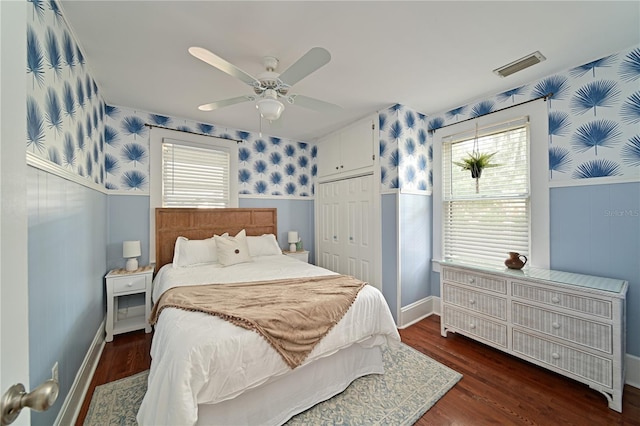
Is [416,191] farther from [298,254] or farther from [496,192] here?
[298,254]

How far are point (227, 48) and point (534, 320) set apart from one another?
3.36 m

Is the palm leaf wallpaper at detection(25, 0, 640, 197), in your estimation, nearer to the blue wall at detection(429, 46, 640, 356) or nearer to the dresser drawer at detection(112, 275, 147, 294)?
the blue wall at detection(429, 46, 640, 356)

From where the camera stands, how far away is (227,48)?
2000 mm

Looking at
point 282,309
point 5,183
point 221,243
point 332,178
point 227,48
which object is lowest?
point 282,309

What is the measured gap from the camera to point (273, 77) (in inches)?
72.4

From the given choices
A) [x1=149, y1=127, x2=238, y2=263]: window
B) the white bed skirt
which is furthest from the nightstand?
the white bed skirt

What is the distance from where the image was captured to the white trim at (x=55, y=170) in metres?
1.19

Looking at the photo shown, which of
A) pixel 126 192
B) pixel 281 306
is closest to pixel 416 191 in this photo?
pixel 281 306

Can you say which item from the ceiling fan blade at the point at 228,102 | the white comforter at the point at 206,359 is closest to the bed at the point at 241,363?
the white comforter at the point at 206,359

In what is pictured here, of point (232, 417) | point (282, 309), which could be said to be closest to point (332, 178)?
point (282, 309)

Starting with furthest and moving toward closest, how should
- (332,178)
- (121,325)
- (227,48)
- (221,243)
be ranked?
(332,178) → (221,243) → (121,325) → (227,48)

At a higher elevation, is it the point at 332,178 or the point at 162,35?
the point at 162,35

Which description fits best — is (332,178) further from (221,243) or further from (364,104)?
(221,243)

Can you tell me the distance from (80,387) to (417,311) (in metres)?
Answer: 3.29
